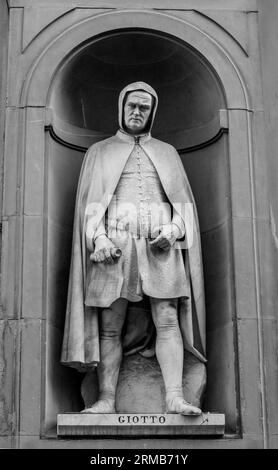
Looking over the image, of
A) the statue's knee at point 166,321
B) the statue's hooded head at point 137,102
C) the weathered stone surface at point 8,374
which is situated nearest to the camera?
the weathered stone surface at point 8,374

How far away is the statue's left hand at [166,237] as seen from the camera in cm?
1139

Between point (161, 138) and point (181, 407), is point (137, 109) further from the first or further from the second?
point (181, 407)

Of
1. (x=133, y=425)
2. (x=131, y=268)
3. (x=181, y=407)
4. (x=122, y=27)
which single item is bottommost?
(x=133, y=425)

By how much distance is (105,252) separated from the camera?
11258 millimetres

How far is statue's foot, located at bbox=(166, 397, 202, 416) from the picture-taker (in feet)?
35.7

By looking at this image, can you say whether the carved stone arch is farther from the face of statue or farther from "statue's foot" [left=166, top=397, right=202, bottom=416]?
Result: the face of statue

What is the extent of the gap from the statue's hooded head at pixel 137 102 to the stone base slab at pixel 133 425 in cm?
280

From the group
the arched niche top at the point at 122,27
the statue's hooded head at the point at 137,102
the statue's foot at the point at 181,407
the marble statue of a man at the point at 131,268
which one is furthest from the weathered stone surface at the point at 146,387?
the arched niche top at the point at 122,27

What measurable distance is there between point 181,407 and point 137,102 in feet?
9.56

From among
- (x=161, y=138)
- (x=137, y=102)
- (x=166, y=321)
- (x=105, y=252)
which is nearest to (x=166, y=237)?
(x=105, y=252)

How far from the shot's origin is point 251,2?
496 inches

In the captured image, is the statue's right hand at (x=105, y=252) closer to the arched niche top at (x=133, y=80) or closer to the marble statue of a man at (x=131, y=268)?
the marble statue of a man at (x=131, y=268)
